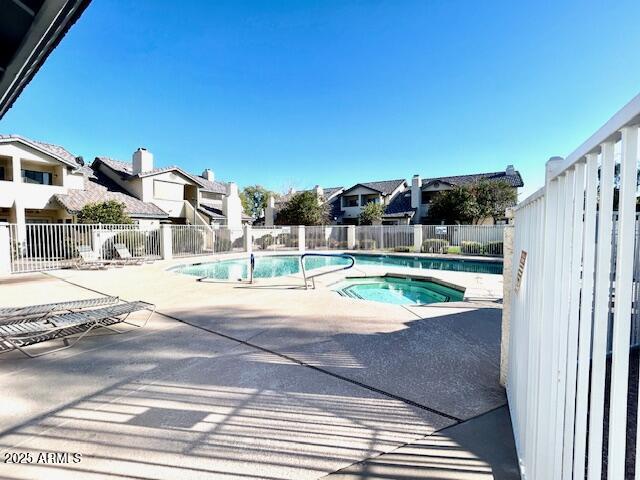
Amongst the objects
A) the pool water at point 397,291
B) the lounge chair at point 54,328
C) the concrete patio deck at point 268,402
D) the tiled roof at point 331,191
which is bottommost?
the pool water at point 397,291

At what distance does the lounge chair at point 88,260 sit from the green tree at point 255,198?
104ft

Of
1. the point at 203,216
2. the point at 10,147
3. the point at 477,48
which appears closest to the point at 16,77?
the point at 477,48

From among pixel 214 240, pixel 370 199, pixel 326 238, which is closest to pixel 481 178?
pixel 370 199

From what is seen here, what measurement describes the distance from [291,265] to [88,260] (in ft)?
29.5

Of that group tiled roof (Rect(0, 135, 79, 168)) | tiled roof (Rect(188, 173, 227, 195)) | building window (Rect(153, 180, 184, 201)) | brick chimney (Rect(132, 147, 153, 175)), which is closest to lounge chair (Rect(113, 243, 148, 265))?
tiled roof (Rect(0, 135, 79, 168))

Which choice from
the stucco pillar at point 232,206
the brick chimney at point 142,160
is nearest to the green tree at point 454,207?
the stucco pillar at point 232,206

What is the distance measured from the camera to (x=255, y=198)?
46094mm

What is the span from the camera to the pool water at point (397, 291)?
31.0 feet

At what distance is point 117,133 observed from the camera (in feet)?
91.5

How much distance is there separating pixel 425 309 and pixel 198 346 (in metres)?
4.17

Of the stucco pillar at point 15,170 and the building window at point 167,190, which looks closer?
the stucco pillar at point 15,170

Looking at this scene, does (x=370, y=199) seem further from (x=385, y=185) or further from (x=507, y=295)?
(x=507, y=295)

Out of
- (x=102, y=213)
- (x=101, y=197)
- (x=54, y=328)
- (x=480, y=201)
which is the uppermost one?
(x=101, y=197)

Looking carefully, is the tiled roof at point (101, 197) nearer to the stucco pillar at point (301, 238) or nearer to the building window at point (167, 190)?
the building window at point (167, 190)
